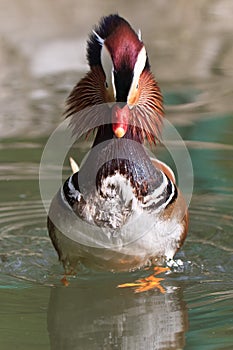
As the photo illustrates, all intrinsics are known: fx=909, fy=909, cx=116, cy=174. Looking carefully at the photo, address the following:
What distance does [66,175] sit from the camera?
6.49 m

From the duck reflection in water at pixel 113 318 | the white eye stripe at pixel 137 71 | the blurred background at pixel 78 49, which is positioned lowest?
the duck reflection in water at pixel 113 318

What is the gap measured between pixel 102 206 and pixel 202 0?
672cm

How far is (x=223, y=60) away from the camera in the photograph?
368 inches

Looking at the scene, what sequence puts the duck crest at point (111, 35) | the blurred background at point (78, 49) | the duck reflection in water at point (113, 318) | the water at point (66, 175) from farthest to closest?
1. the blurred background at point (78, 49)
2. the duck crest at point (111, 35)
3. the water at point (66, 175)
4. the duck reflection in water at point (113, 318)

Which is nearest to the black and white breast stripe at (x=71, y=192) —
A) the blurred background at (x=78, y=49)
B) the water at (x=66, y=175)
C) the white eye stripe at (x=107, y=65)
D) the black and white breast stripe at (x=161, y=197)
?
the black and white breast stripe at (x=161, y=197)

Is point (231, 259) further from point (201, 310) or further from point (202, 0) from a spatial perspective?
point (202, 0)

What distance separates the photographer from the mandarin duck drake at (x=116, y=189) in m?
4.59

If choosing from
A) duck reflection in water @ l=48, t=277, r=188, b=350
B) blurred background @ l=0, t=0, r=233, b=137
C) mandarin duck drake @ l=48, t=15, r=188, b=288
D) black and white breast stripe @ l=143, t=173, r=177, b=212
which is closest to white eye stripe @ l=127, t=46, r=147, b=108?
mandarin duck drake @ l=48, t=15, r=188, b=288

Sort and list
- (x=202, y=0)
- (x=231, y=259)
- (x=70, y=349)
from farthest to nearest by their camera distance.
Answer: (x=202, y=0)
(x=231, y=259)
(x=70, y=349)

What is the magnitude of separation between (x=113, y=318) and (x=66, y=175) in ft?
6.79

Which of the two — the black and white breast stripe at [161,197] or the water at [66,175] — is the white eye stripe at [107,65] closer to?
the black and white breast stripe at [161,197]

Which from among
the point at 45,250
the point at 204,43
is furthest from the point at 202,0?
the point at 45,250

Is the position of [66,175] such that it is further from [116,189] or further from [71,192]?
[116,189]

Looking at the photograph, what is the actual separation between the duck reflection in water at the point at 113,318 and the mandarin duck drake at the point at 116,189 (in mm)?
163
